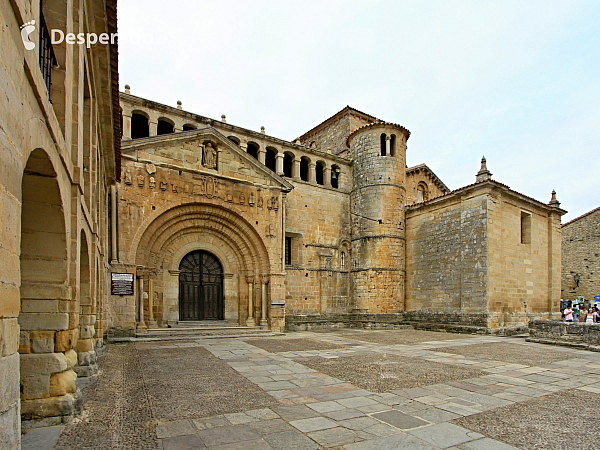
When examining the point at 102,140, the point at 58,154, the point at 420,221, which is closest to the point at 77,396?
the point at 58,154

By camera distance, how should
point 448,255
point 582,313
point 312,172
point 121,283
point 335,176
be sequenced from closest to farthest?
point 121,283, point 448,255, point 312,172, point 582,313, point 335,176

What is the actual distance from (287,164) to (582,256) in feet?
68.4

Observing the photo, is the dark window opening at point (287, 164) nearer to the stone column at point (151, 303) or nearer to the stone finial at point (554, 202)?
the stone column at point (151, 303)

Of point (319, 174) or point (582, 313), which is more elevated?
→ point (319, 174)

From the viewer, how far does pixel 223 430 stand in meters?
4.58

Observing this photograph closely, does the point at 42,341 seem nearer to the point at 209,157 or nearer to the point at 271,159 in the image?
the point at 209,157

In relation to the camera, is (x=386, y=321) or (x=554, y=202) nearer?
(x=386, y=321)

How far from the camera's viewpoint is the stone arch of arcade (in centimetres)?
1373

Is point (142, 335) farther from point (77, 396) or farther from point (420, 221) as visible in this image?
point (420, 221)

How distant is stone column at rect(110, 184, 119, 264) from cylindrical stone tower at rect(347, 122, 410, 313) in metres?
11.9

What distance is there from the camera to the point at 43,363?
4.38 m

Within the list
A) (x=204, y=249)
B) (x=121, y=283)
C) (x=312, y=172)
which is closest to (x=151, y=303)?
(x=121, y=283)

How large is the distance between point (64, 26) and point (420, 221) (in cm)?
1758

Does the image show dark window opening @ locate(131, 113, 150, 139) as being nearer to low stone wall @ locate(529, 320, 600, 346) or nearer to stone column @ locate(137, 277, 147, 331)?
stone column @ locate(137, 277, 147, 331)
